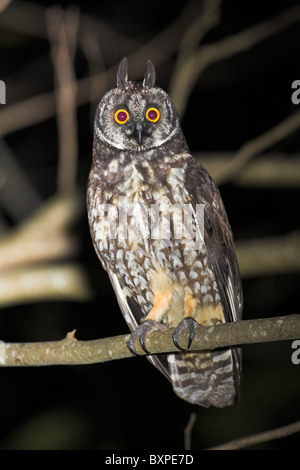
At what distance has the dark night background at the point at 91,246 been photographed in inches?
205

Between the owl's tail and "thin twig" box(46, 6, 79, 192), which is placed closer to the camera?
the owl's tail

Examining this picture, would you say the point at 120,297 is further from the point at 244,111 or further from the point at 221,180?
the point at 244,111

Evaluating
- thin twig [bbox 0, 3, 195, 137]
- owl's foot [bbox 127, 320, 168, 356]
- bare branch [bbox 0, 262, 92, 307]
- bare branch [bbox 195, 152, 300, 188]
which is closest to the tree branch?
owl's foot [bbox 127, 320, 168, 356]

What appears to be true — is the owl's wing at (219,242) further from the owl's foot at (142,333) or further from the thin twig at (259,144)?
the thin twig at (259,144)

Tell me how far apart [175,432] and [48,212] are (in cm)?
250

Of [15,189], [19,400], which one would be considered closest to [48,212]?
[15,189]

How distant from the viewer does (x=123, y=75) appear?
319 cm

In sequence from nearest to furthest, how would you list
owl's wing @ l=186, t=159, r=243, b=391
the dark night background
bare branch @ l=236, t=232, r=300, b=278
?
owl's wing @ l=186, t=159, r=243, b=391, bare branch @ l=236, t=232, r=300, b=278, the dark night background

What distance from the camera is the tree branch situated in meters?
2.57

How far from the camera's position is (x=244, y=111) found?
6.51 m

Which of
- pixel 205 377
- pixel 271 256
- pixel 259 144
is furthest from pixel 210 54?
pixel 205 377

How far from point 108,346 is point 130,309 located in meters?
0.95

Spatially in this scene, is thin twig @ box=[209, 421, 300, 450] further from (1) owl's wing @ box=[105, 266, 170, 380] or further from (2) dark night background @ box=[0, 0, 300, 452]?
(2) dark night background @ box=[0, 0, 300, 452]

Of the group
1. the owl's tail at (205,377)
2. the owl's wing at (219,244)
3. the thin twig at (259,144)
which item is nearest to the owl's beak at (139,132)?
the owl's wing at (219,244)
